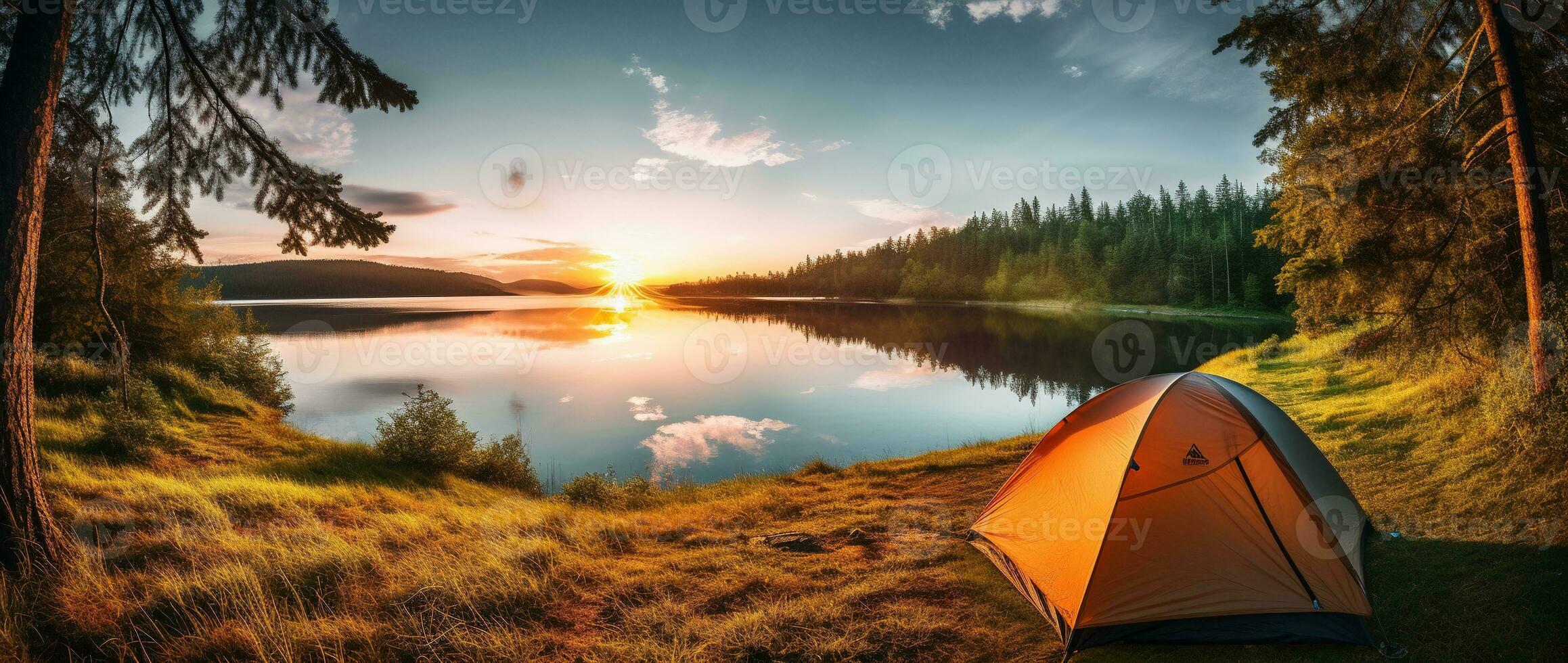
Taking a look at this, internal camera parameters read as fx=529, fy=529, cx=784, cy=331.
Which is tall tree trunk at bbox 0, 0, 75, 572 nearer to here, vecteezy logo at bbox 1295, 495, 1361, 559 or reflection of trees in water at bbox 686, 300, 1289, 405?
vecteezy logo at bbox 1295, 495, 1361, 559

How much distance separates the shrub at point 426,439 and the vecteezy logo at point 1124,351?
26764 millimetres

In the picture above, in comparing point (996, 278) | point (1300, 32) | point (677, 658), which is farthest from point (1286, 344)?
point (996, 278)

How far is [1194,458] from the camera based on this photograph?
519 centimetres

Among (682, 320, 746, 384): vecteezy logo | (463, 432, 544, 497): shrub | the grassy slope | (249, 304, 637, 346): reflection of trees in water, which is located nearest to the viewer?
the grassy slope

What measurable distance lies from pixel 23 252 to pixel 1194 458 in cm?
1022

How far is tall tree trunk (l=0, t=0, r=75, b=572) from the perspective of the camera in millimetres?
4066

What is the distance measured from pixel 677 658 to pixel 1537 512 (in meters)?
9.01

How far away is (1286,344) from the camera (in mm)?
25047

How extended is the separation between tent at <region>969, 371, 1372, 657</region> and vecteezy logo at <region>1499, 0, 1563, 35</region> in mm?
7311

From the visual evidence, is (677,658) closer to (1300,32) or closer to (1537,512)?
(1537,512)

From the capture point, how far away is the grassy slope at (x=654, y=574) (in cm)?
420
